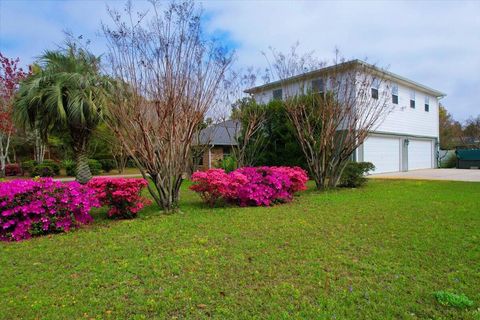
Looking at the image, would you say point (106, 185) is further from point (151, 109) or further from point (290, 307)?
point (290, 307)

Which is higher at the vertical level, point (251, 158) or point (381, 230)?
point (251, 158)

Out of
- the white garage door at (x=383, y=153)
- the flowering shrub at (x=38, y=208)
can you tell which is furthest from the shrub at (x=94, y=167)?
the white garage door at (x=383, y=153)

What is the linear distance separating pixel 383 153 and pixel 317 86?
882 centimetres

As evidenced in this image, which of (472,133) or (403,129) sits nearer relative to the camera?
(403,129)

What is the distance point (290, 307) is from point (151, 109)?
544cm

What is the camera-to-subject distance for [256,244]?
4.65 metres

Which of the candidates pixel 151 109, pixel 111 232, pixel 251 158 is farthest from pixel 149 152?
pixel 251 158

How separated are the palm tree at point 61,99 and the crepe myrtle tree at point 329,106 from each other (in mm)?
6880

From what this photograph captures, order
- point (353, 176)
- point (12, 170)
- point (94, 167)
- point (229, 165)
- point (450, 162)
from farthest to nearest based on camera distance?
point (450, 162) < point (94, 167) < point (12, 170) < point (229, 165) < point (353, 176)

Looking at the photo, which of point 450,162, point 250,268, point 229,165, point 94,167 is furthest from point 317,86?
point 450,162

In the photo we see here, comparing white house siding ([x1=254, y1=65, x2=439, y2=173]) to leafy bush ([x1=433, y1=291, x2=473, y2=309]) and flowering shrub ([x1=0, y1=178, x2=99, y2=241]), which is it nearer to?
flowering shrub ([x1=0, y1=178, x2=99, y2=241])

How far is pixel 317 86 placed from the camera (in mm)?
11562

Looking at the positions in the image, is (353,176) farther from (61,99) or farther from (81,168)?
(61,99)

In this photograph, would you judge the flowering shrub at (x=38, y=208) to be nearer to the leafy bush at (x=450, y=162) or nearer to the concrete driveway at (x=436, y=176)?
the concrete driveway at (x=436, y=176)
